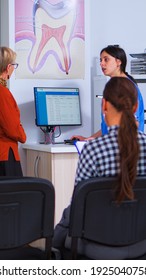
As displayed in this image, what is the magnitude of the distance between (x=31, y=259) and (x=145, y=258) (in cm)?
47

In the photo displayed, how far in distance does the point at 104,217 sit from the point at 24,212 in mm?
311

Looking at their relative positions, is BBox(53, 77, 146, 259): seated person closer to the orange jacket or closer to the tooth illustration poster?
the orange jacket

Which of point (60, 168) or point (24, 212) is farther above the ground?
point (24, 212)

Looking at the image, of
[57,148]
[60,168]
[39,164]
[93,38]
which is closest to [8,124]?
[57,148]

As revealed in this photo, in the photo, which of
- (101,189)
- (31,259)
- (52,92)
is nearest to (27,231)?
(31,259)

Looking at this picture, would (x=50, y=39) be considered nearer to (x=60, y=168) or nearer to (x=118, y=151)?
(x=60, y=168)

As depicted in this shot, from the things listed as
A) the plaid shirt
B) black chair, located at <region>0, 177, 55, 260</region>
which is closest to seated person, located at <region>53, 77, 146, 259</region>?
the plaid shirt

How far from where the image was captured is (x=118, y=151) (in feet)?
6.61

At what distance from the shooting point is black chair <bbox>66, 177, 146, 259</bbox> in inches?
75.6

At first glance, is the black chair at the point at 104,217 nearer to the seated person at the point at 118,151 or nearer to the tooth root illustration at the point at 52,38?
the seated person at the point at 118,151

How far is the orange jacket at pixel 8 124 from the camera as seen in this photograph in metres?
3.39

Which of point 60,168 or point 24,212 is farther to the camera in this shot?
point 60,168

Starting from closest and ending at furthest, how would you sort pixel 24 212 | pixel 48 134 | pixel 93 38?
pixel 24 212
pixel 48 134
pixel 93 38

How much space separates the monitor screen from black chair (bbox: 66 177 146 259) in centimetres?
226
